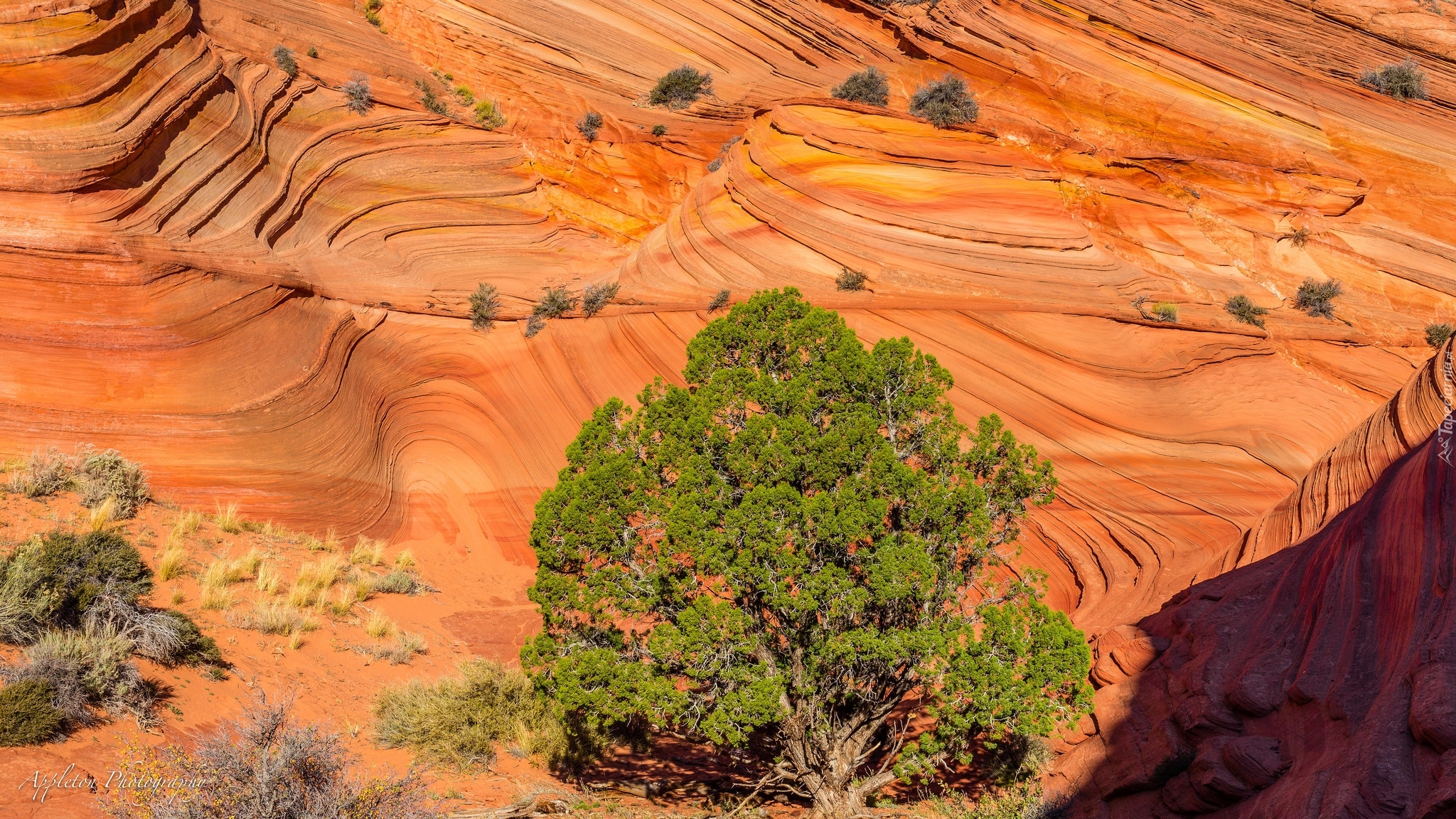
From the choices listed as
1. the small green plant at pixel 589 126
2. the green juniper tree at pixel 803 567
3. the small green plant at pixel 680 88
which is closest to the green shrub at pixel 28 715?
the green juniper tree at pixel 803 567

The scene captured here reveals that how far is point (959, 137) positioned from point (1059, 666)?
12.7 metres

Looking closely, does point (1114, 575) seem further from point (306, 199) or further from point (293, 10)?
point (293, 10)

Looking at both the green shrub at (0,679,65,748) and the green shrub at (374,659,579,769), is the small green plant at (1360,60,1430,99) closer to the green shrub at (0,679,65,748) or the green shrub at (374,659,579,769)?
the green shrub at (374,659,579,769)

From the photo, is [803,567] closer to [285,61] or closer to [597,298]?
[597,298]

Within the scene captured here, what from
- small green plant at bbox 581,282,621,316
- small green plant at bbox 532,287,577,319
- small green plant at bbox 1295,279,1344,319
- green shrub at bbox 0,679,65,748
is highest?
small green plant at bbox 1295,279,1344,319

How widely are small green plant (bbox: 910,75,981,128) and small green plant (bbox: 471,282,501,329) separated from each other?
10977 millimetres

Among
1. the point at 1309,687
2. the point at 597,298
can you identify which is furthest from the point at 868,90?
the point at 1309,687

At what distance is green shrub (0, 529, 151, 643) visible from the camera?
10852mm

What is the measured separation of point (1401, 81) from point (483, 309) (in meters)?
21.7

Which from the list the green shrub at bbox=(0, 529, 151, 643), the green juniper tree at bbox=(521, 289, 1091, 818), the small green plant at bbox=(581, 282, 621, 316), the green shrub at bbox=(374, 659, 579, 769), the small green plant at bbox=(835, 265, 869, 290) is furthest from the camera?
the small green plant at bbox=(581, 282, 621, 316)

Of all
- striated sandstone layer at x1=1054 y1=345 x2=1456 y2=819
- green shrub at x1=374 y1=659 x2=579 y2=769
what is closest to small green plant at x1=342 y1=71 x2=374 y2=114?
green shrub at x1=374 y1=659 x2=579 y2=769

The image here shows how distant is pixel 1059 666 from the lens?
10.3m

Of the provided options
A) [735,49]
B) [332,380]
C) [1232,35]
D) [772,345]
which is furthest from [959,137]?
[332,380]

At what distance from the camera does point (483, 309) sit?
21797 mm
